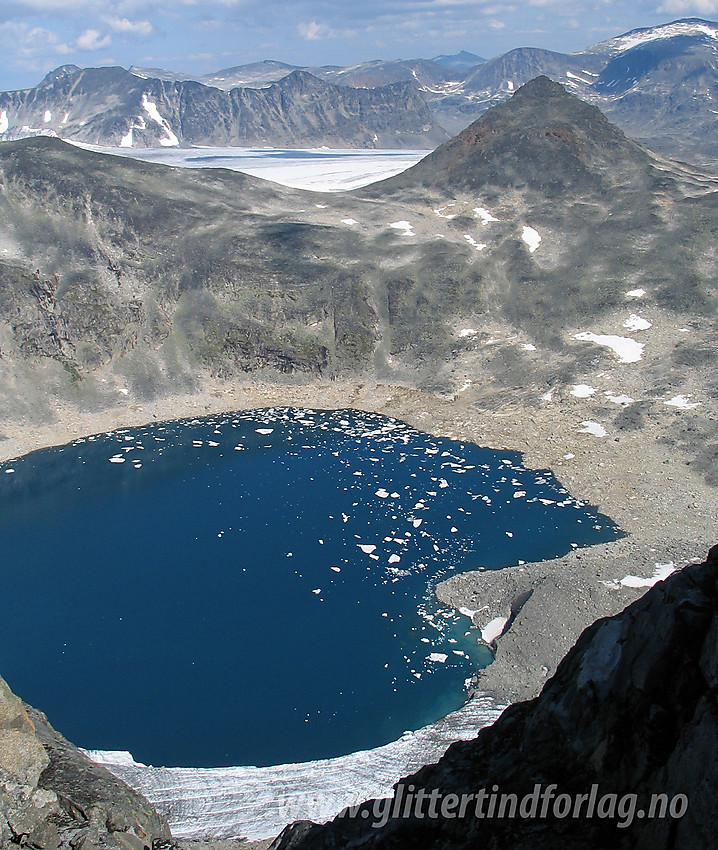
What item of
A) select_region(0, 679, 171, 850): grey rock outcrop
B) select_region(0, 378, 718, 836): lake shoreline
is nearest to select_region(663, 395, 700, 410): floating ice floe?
select_region(0, 378, 718, 836): lake shoreline

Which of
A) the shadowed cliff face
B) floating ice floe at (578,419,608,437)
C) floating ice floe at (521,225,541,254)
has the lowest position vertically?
floating ice floe at (578,419,608,437)

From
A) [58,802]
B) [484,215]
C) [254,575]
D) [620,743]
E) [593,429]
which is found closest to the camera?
[620,743]

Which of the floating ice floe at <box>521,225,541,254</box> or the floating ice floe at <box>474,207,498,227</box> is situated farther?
the floating ice floe at <box>474,207,498,227</box>

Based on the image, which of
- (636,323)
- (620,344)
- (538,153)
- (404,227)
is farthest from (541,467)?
(538,153)

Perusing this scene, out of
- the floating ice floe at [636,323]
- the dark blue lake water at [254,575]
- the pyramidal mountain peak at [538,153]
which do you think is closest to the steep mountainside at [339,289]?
the floating ice floe at [636,323]

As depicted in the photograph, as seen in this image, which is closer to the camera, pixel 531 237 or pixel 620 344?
pixel 620 344

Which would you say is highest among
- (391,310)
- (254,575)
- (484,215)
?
(484,215)

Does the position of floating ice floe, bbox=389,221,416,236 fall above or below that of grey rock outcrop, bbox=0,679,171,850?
above

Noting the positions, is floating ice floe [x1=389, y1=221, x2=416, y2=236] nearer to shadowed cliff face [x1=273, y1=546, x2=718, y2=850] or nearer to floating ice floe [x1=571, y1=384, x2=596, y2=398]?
floating ice floe [x1=571, y1=384, x2=596, y2=398]

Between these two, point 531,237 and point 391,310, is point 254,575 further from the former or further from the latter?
point 531,237
